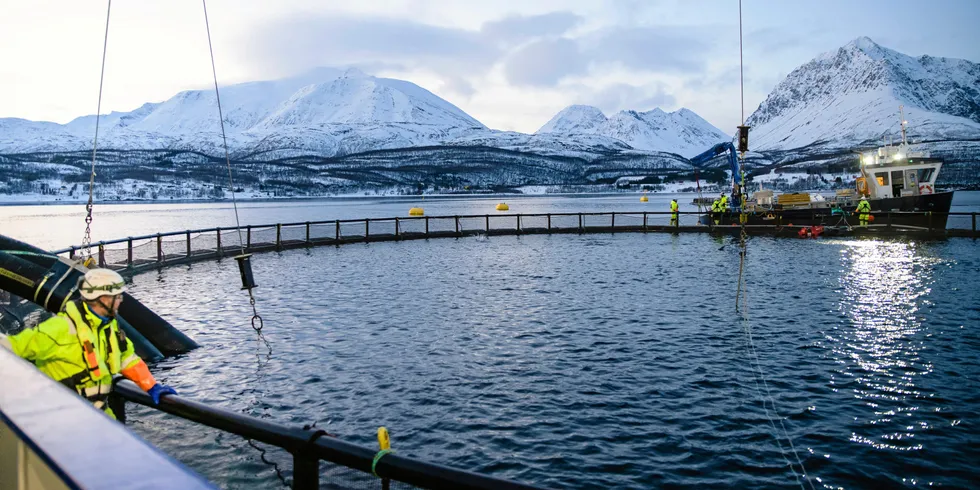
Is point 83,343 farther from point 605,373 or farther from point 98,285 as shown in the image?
point 605,373

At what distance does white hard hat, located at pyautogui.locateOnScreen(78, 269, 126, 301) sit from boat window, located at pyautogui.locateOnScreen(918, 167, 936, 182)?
5258 cm

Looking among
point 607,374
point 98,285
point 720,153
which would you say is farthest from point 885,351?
point 720,153

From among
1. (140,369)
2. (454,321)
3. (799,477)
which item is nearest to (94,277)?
(140,369)

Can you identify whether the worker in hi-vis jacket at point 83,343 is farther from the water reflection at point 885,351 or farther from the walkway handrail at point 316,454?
the water reflection at point 885,351

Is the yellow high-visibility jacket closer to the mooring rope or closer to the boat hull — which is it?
the mooring rope

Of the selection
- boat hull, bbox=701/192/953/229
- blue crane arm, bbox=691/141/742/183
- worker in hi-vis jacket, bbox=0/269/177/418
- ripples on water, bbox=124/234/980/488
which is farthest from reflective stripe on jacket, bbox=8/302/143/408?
blue crane arm, bbox=691/141/742/183

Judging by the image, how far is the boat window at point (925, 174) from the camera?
45.3m

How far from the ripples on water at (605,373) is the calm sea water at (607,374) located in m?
0.05

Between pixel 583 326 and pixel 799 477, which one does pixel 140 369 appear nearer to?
pixel 799 477

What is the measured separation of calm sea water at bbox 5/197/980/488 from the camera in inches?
316

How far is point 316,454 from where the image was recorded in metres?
3.55

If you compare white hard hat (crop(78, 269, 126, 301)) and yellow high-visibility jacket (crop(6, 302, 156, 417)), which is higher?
white hard hat (crop(78, 269, 126, 301))

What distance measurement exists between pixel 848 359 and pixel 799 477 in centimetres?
595

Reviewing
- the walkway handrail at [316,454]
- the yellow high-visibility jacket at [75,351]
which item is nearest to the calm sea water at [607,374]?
the walkway handrail at [316,454]
